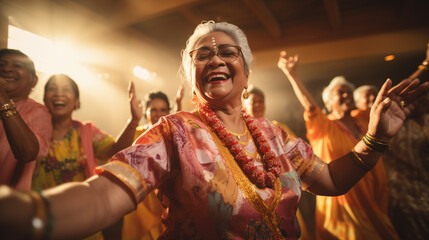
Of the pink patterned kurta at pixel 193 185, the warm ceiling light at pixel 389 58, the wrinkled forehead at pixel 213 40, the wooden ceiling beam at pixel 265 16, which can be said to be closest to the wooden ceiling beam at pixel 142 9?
the wooden ceiling beam at pixel 265 16

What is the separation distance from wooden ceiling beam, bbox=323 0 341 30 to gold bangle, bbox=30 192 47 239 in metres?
4.73

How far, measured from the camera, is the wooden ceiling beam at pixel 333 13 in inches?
154

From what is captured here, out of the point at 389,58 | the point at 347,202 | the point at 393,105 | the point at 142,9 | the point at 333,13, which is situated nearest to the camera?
the point at 393,105

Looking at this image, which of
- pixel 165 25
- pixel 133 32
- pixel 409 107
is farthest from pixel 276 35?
pixel 409 107

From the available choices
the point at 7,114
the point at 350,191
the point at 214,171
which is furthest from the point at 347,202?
the point at 7,114

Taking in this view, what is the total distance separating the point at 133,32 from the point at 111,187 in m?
4.89

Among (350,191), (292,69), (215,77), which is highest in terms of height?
(292,69)

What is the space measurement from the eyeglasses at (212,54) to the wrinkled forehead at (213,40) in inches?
1.1

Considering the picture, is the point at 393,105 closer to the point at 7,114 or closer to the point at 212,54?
the point at 212,54

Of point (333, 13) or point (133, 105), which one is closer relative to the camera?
point (133, 105)

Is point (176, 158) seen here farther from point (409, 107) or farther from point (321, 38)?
point (321, 38)

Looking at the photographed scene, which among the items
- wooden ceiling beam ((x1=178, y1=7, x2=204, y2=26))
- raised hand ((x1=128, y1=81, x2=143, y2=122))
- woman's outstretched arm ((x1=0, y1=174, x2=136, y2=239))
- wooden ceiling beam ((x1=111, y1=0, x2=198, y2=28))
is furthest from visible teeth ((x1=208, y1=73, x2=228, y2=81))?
wooden ceiling beam ((x1=178, y1=7, x2=204, y2=26))

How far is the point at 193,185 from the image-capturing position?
3.03 ft

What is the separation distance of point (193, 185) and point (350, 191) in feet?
8.65
